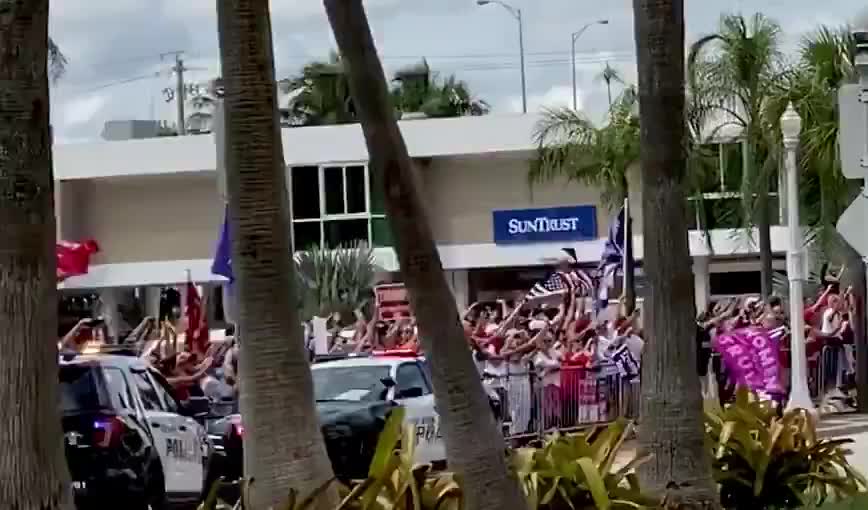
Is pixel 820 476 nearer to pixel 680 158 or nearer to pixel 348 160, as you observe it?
pixel 680 158

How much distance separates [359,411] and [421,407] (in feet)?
4.17

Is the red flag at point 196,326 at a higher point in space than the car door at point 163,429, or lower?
higher

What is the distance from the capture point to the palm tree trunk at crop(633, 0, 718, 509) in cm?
996

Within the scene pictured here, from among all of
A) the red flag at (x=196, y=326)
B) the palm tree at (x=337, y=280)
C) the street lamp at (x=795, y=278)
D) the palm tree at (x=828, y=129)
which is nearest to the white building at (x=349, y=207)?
the palm tree at (x=337, y=280)

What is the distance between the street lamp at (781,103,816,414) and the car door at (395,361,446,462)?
7.11 m

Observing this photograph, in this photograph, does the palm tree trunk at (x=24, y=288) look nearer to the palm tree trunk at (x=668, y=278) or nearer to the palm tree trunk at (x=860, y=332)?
the palm tree trunk at (x=668, y=278)

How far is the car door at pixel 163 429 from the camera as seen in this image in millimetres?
14188

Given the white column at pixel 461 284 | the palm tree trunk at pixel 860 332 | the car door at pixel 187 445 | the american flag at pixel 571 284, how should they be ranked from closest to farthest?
the car door at pixel 187 445 < the american flag at pixel 571 284 < the palm tree trunk at pixel 860 332 < the white column at pixel 461 284

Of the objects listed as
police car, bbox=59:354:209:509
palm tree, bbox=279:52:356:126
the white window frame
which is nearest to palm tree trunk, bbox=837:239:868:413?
police car, bbox=59:354:209:509

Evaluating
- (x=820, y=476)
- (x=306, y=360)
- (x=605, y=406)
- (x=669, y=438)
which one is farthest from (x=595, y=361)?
(x=306, y=360)

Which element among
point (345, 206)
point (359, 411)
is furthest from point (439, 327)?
point (345, 206)

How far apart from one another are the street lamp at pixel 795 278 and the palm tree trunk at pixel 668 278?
11965mm

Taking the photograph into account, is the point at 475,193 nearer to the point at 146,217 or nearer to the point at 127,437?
the point at 146,217

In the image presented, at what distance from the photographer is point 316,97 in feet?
197
